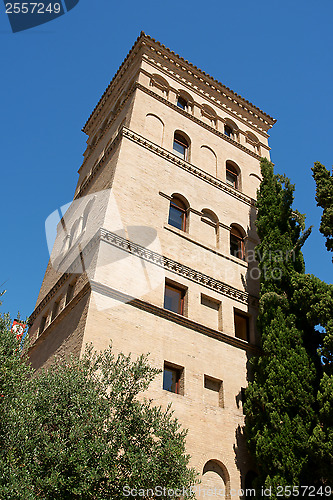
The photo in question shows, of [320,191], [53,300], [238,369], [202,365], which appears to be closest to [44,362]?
[53,300]

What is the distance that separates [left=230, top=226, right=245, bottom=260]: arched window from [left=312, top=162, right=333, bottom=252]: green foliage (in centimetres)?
368

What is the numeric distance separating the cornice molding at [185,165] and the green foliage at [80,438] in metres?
10.0

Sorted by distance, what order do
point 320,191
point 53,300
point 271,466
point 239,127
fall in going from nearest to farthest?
1. point 271,466
2. point 320,191
3. point 53,300
4. point 239,127

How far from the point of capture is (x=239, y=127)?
24078 mm

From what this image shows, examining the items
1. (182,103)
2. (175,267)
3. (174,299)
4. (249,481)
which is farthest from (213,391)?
(182,103)

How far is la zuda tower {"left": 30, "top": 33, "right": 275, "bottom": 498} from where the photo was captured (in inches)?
471

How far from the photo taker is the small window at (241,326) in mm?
15154

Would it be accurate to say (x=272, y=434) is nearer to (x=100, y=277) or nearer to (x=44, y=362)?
(x=100, y=277)

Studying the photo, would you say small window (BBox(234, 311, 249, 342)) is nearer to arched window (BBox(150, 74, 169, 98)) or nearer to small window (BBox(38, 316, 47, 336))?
small window (BBox(38, 316, 47, 336))

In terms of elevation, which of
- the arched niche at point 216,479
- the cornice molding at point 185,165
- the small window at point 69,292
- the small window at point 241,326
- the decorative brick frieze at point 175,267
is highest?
the cornice molding at point 185,165

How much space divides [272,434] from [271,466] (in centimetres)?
74

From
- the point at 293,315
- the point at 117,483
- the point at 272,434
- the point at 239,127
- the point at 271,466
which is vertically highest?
the point at 239,127

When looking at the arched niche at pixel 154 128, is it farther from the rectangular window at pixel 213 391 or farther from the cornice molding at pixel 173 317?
the rectangular window at pixel 213 391

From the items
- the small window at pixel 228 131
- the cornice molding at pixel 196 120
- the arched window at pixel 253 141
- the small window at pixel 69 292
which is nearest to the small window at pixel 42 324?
the small window at pixel 69 292
